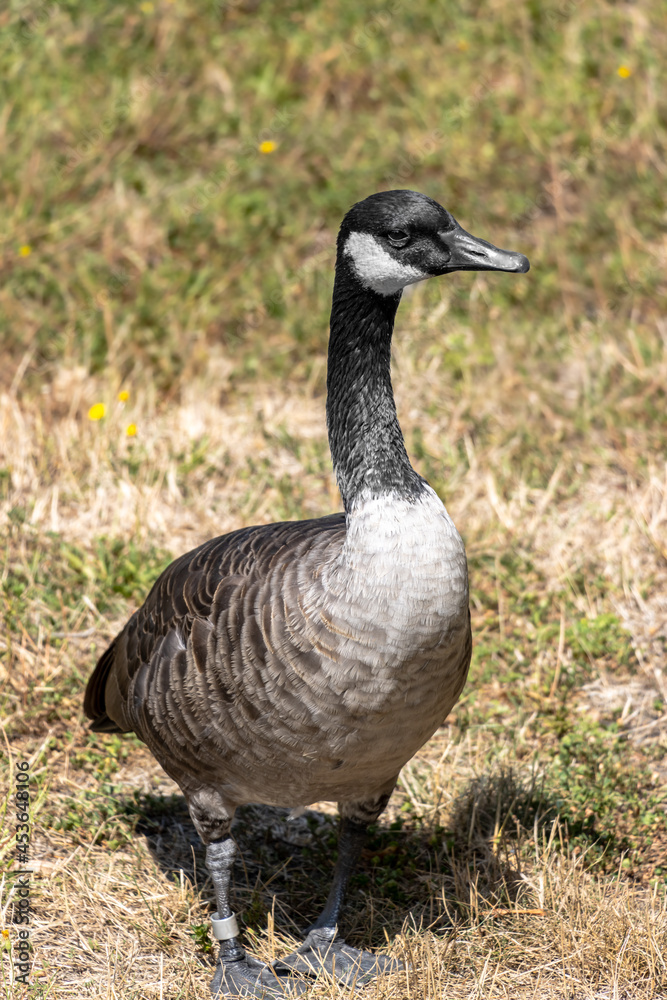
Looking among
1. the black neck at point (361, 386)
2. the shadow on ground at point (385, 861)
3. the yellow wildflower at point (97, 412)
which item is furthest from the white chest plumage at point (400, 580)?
the yellow wildflower at point (97, 412)

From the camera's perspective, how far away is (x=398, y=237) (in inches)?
126

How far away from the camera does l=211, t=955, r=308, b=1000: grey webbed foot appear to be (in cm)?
356

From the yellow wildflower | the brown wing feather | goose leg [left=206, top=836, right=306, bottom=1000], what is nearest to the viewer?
the brown wing feather

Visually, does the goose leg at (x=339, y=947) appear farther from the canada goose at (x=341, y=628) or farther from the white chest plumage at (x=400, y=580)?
the white chest plumage at (x=400, y=580)

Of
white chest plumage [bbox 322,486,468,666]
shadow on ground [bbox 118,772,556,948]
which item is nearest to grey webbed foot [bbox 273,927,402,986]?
shadow on ground [bbox 118,772,556,948]

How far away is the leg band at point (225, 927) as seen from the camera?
3.67m

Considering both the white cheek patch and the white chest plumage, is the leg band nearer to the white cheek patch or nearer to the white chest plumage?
the white chest plumage

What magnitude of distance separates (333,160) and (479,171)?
1163 millimetres

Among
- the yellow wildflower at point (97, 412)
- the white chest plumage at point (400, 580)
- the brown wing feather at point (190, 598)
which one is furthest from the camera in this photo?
the yellow wildflower at point (97, 412)

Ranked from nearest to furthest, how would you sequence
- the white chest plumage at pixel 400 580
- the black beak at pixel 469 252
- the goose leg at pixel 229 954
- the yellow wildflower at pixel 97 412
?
1. the white chest plumage at pixel 400 580
2. the black beak at pixel 469 252
3. the goose leg at pixel 229 954
4. the yellow wildflower at pixel 97 412

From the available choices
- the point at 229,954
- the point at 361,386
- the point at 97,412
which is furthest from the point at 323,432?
the point at 229,954

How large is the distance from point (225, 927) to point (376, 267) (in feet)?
7.52

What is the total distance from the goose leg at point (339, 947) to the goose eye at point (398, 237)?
2018mm

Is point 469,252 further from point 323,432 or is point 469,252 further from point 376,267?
point 323,432
